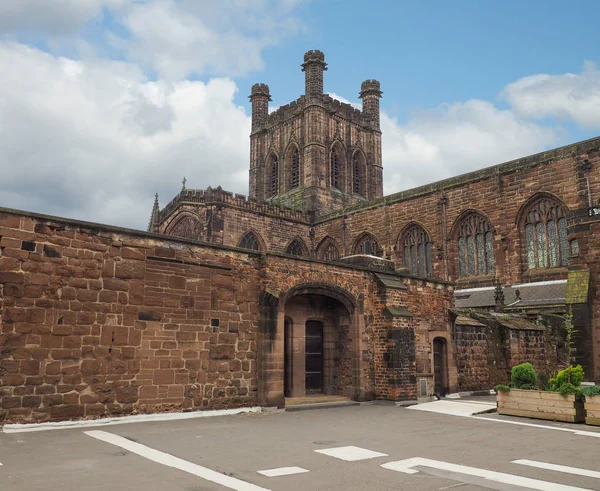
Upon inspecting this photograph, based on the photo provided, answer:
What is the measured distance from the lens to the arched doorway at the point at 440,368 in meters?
17.9

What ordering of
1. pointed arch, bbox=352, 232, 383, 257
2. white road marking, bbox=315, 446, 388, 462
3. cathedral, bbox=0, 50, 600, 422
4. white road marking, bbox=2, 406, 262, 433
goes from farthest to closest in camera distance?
pointed arch, bbox=352, 232, 383, 257
cathedral, bbox=0, 50, 600, 422
white road marking, bbox=2, 406, 262, 433
white road marking, bbox=315, 446, 388, 462

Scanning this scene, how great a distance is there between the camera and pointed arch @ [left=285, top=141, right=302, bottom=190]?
1807 inches

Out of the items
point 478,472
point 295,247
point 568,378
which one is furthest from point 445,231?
point 478,472

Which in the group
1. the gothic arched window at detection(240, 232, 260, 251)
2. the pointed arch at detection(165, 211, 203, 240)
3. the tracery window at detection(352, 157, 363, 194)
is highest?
the tracery window at detection(352, 157, 363, 194)

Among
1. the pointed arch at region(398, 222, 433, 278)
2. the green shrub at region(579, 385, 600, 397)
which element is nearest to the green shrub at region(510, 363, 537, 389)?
the green shrub at region(579, 385, 600, 397)

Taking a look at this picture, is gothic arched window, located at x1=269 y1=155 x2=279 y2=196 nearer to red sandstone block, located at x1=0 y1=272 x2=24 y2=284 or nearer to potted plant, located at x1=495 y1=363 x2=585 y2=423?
potted plant, located at x1=495 y1=363 x2=585 y2=423

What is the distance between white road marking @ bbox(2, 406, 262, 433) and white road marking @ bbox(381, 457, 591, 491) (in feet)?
19.3

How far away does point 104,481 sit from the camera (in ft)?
20.5

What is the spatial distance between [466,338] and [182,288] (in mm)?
11069

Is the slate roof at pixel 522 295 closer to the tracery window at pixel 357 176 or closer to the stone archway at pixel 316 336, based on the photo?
the stone archway at pixel 316 336

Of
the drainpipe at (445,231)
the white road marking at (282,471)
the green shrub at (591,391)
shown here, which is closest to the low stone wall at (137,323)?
the green shrub at (591,391)

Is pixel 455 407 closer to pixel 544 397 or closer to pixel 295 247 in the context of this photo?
pixel 544 397

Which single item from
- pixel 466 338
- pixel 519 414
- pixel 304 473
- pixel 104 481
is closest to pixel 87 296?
pixel 104 481

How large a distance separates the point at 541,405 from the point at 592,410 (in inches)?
50.8
